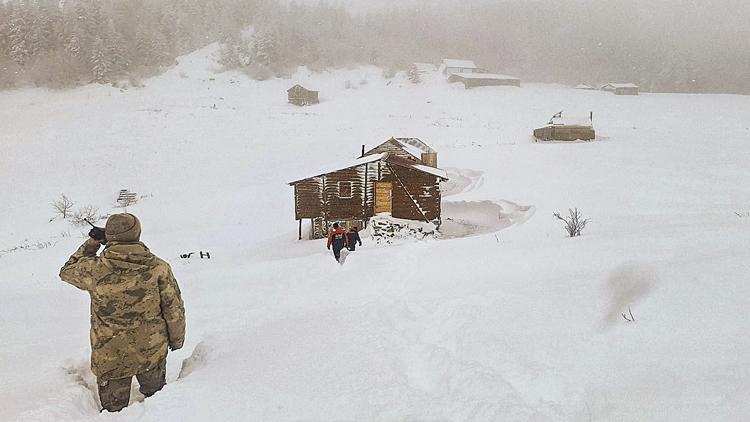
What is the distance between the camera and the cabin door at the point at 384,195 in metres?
22.8

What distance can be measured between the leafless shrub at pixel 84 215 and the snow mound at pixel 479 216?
21.1m

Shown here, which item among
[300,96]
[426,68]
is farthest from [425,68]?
[300,96]

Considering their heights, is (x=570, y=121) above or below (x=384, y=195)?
above

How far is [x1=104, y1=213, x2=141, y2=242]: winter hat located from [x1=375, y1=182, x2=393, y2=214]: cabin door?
18.5 meters

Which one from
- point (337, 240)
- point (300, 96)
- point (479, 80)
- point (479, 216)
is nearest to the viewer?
point (337, 240)

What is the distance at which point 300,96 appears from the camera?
6631cm

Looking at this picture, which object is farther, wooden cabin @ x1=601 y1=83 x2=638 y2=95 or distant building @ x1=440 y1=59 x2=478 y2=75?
distant building @ x1=440 y1=59 x2=478 y2=75

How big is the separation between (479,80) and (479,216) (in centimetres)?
6647

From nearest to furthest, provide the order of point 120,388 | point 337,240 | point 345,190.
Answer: point 120,388
point 337,240
point 345,190

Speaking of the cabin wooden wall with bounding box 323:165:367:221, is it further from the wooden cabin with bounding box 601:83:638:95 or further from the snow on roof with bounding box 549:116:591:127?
the wooden cabin with bounding box 601:83:638:95

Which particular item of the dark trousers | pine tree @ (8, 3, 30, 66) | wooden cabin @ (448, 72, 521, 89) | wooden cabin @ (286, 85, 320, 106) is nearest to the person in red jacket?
the dark trousers

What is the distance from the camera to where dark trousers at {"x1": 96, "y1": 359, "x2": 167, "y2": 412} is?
4.69 meters

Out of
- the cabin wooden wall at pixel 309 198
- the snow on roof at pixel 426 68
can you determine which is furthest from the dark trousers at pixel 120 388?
the snow on roof at pixel 426 68

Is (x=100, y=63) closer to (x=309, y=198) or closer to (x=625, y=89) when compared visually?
(x=309, y=198)
